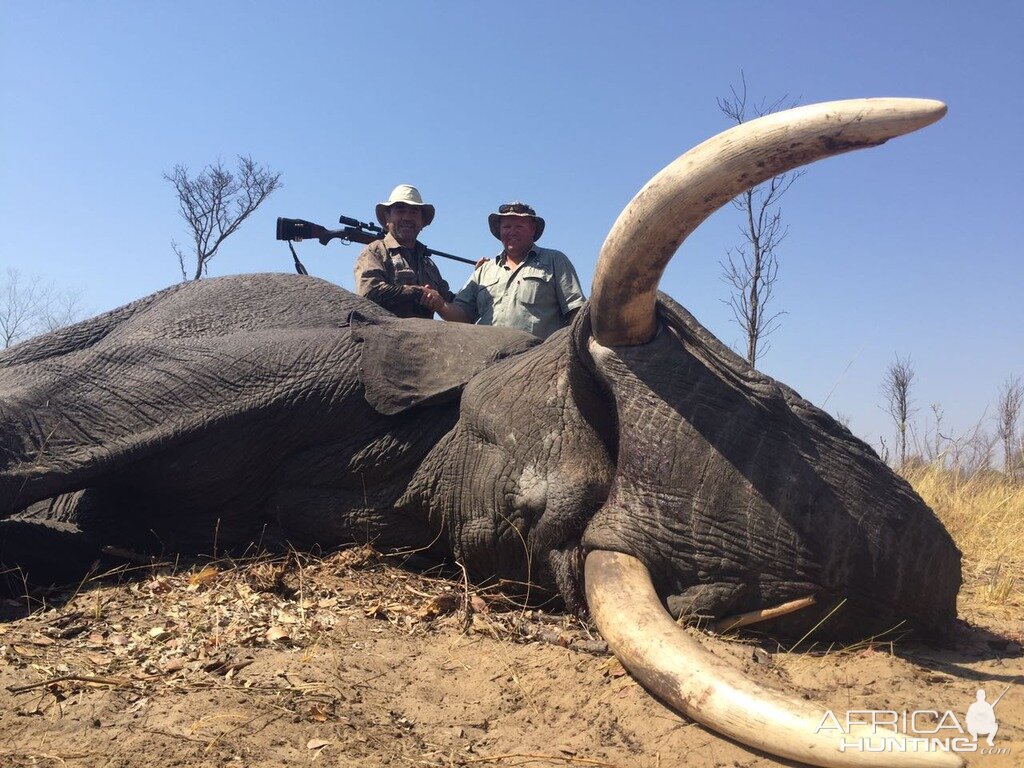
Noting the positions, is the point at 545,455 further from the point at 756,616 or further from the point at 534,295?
the point at 534,295

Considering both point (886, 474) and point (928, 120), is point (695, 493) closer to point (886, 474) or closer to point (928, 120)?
point (886, 474)

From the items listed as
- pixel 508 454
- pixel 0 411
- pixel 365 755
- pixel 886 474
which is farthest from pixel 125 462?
pixel 886 474

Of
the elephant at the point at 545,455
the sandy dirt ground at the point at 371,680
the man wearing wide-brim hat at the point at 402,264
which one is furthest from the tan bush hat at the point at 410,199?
the sandy dirt ground at the point at 371,680

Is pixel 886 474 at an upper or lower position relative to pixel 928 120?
lower

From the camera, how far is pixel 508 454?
12.0 feet

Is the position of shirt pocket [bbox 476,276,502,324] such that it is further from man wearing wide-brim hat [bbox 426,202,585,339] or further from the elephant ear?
the elephant ear

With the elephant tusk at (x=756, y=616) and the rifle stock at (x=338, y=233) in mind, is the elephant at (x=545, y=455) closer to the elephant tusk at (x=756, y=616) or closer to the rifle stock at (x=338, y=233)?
the elephant tusk at (x=756, y=616)

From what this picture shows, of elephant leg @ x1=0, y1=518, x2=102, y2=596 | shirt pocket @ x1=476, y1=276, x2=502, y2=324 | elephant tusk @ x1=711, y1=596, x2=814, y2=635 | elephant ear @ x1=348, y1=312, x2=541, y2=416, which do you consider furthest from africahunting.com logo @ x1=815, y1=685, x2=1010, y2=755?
shirt pocket @ x1=476, y1=276, x2=502, y2=324

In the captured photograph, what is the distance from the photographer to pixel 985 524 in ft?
21.5

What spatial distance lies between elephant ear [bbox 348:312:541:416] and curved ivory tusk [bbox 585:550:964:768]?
1.23m

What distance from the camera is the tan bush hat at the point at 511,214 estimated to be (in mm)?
7762

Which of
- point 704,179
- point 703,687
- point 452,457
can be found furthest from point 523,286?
point 703,687

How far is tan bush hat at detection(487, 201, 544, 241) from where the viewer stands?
306 inches

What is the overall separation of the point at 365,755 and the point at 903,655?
1684 millimetres
